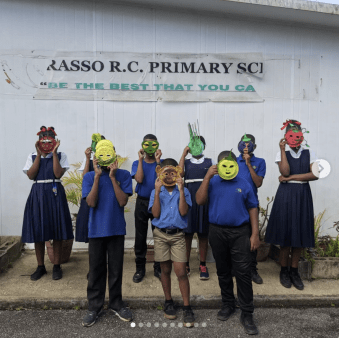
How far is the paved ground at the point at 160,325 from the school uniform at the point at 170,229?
724mm

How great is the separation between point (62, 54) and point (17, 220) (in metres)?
2.94

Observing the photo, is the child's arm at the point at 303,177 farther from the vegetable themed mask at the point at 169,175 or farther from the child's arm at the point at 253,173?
the vegetable themed mask at the point at 169,175

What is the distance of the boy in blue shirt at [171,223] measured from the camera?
3857 mm

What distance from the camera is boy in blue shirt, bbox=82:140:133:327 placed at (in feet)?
12.6

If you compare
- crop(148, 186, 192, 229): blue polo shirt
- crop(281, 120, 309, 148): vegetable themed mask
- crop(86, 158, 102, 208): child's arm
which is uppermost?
crop(281, 120, 309, 148): vegetable themed mask

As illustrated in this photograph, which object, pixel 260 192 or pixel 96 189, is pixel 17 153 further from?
pixel 260 192

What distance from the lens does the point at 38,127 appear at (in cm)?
620

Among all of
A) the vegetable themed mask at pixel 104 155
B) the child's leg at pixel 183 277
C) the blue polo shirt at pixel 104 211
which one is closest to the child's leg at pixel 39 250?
the blue polo shirt at pixel 104 211

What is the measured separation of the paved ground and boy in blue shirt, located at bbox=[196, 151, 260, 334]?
0.28 meters

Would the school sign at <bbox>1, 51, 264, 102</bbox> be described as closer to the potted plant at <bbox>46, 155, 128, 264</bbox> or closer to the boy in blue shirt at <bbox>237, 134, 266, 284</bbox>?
the potted plant at <bbox>46, 155, 128, 264</bbox>

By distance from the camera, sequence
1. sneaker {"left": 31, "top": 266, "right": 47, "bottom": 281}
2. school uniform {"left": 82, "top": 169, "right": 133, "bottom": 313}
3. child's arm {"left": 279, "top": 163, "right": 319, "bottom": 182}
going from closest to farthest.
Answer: school uniform {"left": 82, "top": 169, "right": 133, "bottom": 313}
child's arm {"left": 279, "top": 163, "right": 319, "bottom": 182}
sneaker {"left": 31, "top": 266, "right": 47, "bottom": 281}

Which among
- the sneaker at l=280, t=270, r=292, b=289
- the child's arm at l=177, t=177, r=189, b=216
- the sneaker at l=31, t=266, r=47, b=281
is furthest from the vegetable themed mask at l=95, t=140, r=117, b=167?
the sneaker at l=280, t=270, r=292, b=289

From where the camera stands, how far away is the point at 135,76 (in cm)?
623

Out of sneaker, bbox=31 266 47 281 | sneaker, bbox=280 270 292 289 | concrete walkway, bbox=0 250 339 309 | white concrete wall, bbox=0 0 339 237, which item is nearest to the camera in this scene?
concrete walkway, bbox=0 250 339 309
